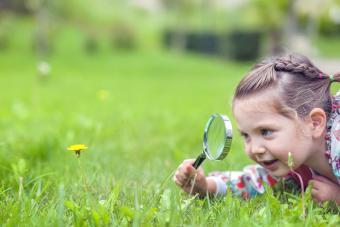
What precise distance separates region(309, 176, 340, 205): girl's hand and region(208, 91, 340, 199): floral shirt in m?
0.06

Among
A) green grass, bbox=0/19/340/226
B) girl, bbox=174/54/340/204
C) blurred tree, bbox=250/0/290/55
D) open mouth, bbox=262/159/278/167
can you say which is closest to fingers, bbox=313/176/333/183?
girl, bbox=174/54/340/204

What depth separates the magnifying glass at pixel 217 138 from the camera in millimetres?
2145

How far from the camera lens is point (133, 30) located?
29547mm

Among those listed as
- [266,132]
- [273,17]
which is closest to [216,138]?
[266,132]

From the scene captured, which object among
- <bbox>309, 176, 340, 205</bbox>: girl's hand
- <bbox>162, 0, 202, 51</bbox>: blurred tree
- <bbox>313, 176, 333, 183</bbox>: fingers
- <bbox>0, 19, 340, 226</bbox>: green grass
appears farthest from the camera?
<bbox>162, 0, 202, 51</bbox>: blurred tree

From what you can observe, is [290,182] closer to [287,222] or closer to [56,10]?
[287,222]

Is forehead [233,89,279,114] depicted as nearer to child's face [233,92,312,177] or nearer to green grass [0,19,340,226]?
child's face [233,92,312,177]

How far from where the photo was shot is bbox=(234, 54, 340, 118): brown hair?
2.44 m

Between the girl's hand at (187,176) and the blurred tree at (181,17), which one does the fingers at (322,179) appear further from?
the blurred tree at (181,17)

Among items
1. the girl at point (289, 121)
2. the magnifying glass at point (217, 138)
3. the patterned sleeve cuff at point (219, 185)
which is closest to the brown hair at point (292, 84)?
the girl at point (289, 121)

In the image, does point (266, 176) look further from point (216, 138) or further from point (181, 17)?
point (181, 17)

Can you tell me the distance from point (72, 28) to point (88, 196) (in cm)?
2742

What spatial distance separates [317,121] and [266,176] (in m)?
0.51

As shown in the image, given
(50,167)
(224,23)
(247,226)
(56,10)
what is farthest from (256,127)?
(224,23)
